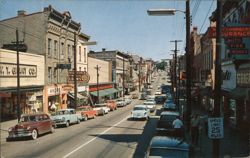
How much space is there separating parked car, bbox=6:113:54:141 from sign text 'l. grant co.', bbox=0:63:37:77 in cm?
927

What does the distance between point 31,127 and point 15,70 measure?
43.7 feet

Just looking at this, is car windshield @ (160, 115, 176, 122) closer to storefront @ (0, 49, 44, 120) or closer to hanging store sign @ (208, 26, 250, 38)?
hanging store sign @ (208, 26, 250, 38)

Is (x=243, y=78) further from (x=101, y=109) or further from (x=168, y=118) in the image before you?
(x=101, y=109)

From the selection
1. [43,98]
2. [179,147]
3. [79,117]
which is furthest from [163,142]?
[43,98]

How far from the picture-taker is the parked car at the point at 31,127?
25.6 m

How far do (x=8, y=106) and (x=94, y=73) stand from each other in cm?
3646

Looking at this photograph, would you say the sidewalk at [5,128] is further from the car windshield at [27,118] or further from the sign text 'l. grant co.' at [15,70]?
the sign text 'l. grant co.' at [15,70]

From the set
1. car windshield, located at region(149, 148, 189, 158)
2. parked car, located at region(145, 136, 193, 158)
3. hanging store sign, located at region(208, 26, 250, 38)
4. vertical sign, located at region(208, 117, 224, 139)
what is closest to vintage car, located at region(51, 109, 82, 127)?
hanging store sign, located at region(208, 26, 250, 38)

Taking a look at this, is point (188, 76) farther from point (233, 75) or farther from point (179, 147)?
point (179, 147)

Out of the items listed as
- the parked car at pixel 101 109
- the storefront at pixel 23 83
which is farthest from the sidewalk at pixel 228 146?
the parked car at pixel 101 109

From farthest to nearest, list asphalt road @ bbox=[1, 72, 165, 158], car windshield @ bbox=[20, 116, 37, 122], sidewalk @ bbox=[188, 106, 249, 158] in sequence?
car windshield @ bbox=[20, 116, 37, 122] → asphalt road @ bbox=[1, 72, 165, 158] → sidewalk @ bbox=[188, 106, 249, 158]

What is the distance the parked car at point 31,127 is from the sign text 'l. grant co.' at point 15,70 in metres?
9.27

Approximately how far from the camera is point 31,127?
2598 centimetres

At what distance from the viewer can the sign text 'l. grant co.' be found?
117ft
